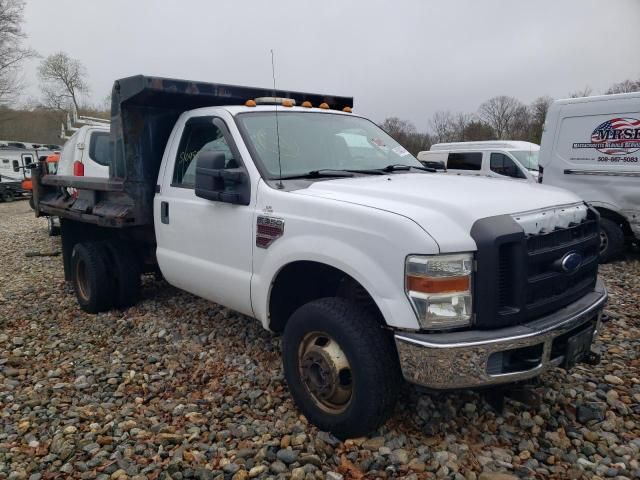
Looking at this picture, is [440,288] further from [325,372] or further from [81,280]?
[81,280]

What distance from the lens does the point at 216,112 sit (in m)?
4.00

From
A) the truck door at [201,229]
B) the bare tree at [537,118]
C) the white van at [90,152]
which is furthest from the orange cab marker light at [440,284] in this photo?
the bare tree at [537,118]

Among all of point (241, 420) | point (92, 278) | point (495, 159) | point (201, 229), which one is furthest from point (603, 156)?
point (92, 278)

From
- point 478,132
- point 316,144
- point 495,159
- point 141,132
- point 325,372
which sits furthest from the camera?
point 478,132

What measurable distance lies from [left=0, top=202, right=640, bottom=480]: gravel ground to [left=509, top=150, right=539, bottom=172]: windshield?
25.6 ft

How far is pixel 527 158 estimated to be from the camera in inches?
478

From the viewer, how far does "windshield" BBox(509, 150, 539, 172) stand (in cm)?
1196

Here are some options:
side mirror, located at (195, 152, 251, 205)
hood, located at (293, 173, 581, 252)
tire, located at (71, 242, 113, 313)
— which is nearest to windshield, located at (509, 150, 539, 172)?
hood, located at (293, 173, 581, 252)

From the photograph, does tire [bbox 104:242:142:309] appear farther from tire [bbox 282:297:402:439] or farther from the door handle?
tire [bbox 282:297:402:439]

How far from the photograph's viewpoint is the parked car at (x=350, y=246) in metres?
2.53

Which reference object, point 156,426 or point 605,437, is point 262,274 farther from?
point 605,437

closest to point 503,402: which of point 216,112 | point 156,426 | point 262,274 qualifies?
point 262,274

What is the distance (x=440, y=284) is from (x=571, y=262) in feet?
2.90

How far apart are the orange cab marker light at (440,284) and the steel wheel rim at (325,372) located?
647 mm
